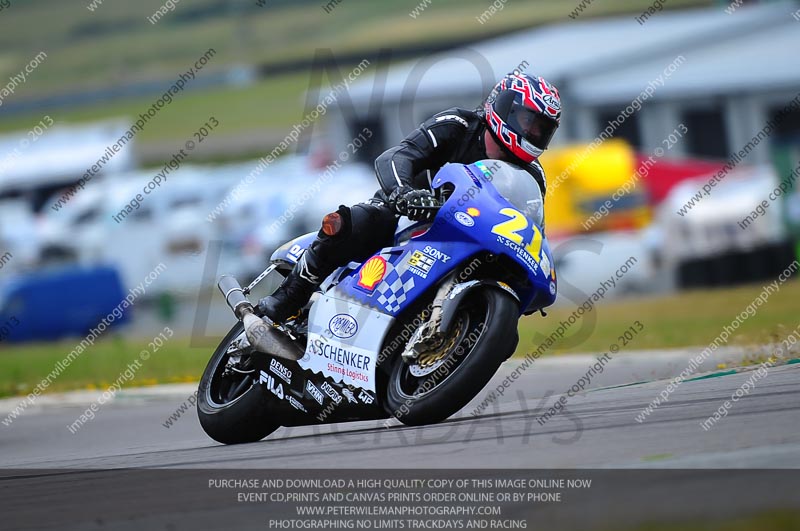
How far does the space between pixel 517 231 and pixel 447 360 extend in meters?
0.77

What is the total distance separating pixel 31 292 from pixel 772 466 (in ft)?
61.3

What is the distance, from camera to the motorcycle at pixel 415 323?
6328 mm

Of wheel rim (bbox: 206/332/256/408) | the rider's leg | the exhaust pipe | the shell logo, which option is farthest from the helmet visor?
wheel rim (bbox: 206/332/256/408)

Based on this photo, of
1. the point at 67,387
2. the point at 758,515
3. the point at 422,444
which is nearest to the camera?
the point at 758,515

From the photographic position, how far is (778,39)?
35.4m

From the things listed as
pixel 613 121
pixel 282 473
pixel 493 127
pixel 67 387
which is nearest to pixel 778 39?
pixel 613 121

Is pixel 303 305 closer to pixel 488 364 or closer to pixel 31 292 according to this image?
pixel 488 364

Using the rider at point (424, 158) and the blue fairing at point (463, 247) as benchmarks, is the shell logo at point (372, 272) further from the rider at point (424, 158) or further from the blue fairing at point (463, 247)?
the rider at point (424, 158)

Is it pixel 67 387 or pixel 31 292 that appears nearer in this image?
pixel 67 387

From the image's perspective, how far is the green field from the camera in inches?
516

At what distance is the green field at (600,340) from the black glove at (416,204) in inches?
182

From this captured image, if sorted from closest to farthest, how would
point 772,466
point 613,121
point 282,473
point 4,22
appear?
point 772,466
point 282,473
point 613,121
point 4,22

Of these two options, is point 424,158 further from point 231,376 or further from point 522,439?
point 522,439

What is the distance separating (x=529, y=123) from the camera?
7.00m
